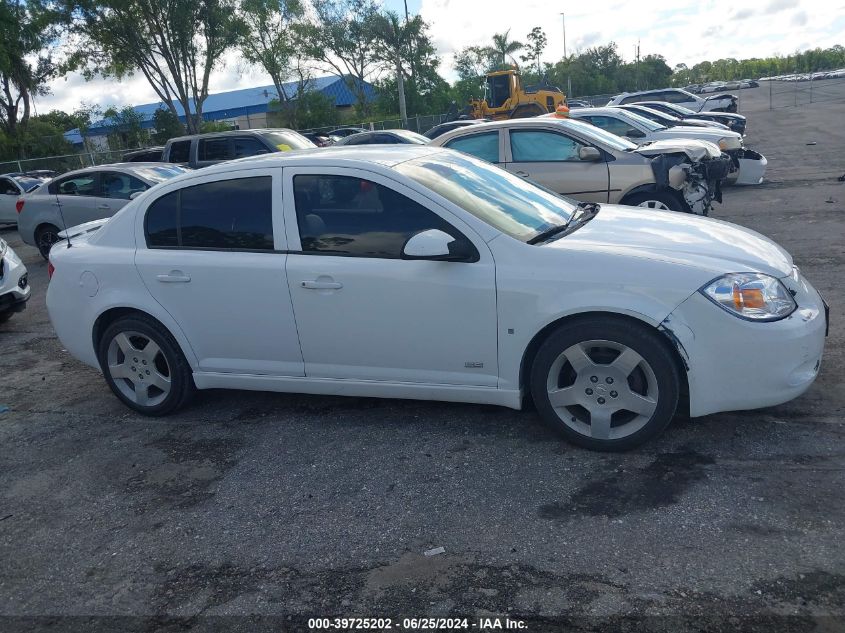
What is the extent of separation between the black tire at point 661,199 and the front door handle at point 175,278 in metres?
5.94

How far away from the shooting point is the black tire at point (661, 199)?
9.05 metres

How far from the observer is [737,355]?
3779 mm

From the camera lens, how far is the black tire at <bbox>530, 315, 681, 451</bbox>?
3859mm

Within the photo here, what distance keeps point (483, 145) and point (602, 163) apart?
61.7 inches

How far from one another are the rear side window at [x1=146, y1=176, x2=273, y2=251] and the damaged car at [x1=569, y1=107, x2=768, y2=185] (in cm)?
1018

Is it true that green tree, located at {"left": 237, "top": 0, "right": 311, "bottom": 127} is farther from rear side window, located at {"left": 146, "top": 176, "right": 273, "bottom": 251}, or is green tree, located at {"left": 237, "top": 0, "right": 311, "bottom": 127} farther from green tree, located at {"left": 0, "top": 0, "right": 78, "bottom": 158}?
rear side window, located at {"left": 146, "top": 176, "right": 273, "bottom": 251}

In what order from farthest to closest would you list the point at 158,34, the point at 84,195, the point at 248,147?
the point at 158,34, the point at 248,147, the point at 84,195

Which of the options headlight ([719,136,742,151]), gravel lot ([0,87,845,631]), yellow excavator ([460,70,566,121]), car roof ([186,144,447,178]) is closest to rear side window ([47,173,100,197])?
gravel lot ([0,87,845,631])

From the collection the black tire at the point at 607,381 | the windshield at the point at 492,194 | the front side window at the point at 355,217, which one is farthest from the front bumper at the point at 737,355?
the front side window at the point at 355,217

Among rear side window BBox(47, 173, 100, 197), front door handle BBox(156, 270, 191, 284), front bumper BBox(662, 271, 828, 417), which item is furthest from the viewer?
rear side window BBox(47, 173, 100, 197)

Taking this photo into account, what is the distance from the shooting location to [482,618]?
114 inches

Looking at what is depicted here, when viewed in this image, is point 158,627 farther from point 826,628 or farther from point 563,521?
point 826,628

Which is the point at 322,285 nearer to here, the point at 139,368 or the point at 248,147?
the point at 139,368

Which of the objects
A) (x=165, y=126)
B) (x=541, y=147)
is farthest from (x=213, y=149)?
(x=165, y=126)
